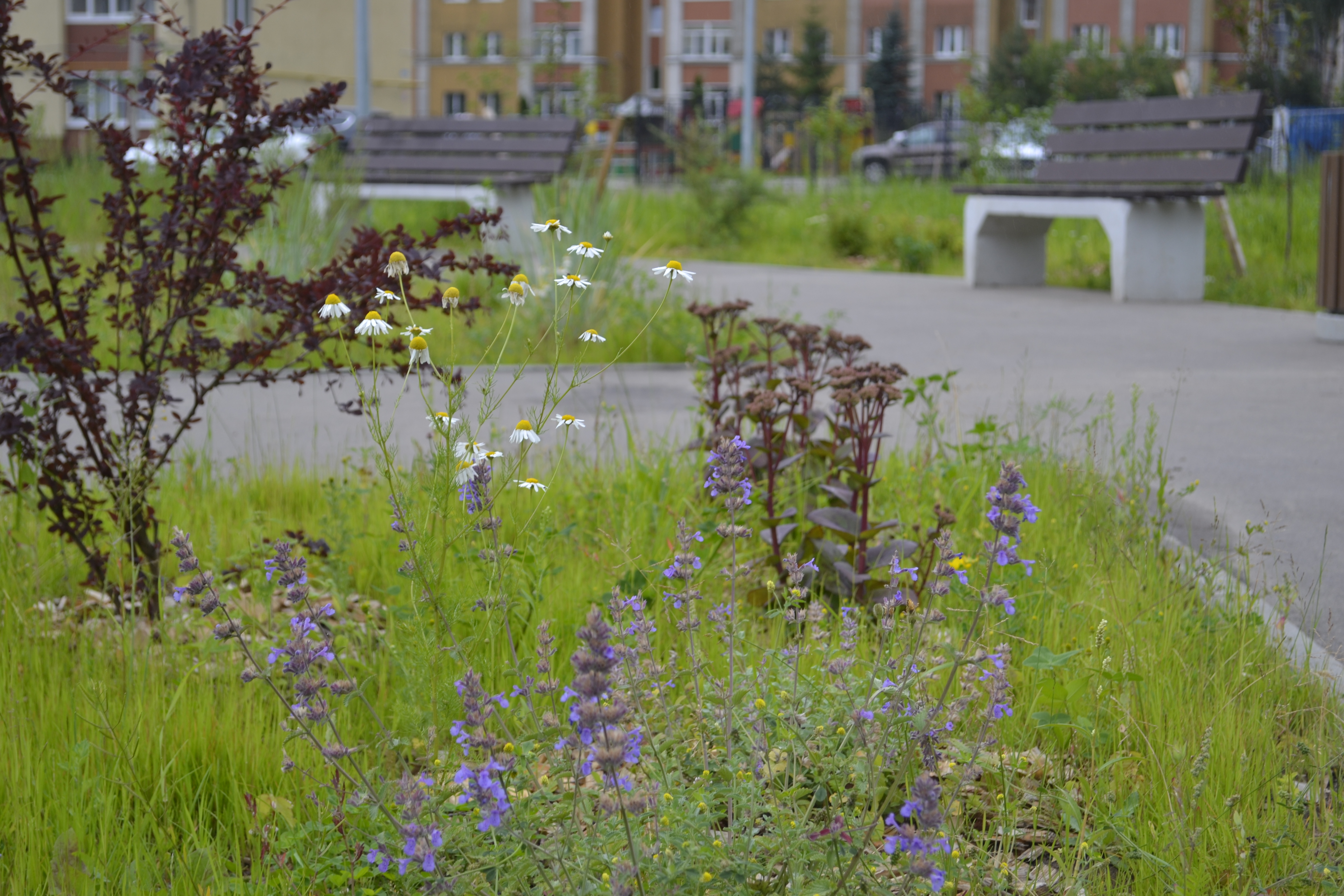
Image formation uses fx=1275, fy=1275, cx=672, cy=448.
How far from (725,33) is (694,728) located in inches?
2381

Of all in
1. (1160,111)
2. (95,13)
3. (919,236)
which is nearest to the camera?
(1160,111)

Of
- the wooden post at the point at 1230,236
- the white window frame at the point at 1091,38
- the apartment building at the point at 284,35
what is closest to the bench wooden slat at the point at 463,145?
the wooden post at the point at 1230,236

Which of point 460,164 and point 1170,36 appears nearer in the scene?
point 460,164

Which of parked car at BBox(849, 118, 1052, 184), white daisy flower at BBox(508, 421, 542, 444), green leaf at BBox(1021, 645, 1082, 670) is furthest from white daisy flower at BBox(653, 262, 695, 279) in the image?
parked car at BBox(849, 118, 1052, 184)

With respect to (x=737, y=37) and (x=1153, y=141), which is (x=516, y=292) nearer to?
(x=1153, y=141)

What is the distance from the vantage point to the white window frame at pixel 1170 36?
54.6m

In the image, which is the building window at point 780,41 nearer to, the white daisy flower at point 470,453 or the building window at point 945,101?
the building window at point 945,101

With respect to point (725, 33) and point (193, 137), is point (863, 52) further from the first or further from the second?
point (193, 137)

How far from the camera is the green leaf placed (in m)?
2.07

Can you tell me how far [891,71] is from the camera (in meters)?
55.1

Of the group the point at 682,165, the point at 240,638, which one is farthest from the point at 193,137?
the point at 682,165

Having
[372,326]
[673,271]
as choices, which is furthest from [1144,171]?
[372,326]

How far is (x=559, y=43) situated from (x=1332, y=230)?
107 ft

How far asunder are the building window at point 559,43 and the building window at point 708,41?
5.04 metres
